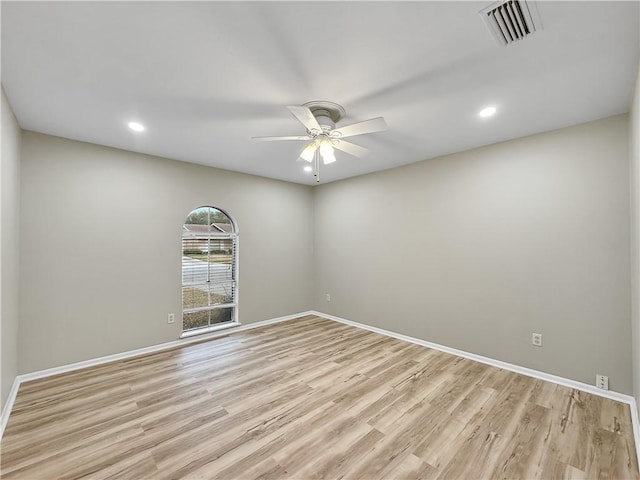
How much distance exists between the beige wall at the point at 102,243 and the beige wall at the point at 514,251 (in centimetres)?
245

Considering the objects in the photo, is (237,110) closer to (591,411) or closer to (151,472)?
(151,472)

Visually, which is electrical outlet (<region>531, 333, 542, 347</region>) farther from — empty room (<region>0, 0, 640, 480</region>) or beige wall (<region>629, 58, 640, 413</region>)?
beige wall (<region>629, 58, 640, 413</region>)

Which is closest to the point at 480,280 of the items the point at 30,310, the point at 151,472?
the point at 151,472

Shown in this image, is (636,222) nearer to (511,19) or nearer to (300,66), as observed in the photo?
(511,19)

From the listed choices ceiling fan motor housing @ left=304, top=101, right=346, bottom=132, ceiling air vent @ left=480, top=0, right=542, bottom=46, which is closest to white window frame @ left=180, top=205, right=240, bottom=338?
ceiling fan motor housing @ left=304, top=101, right=346, bottom=132

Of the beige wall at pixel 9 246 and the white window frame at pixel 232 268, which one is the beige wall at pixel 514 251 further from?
the beige wall at pixel 9 246

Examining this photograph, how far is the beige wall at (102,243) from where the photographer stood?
2.98 metres

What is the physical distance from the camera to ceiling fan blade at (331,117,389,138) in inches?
83.8

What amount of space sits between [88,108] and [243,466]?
307 centimetres

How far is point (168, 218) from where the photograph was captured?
3881mm

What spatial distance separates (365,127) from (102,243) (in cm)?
330

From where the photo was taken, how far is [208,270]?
14.4ft

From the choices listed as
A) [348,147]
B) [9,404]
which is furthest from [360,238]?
[9,404]

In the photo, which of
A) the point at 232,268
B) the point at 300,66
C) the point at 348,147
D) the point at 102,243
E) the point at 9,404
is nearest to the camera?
the point at 300,66
